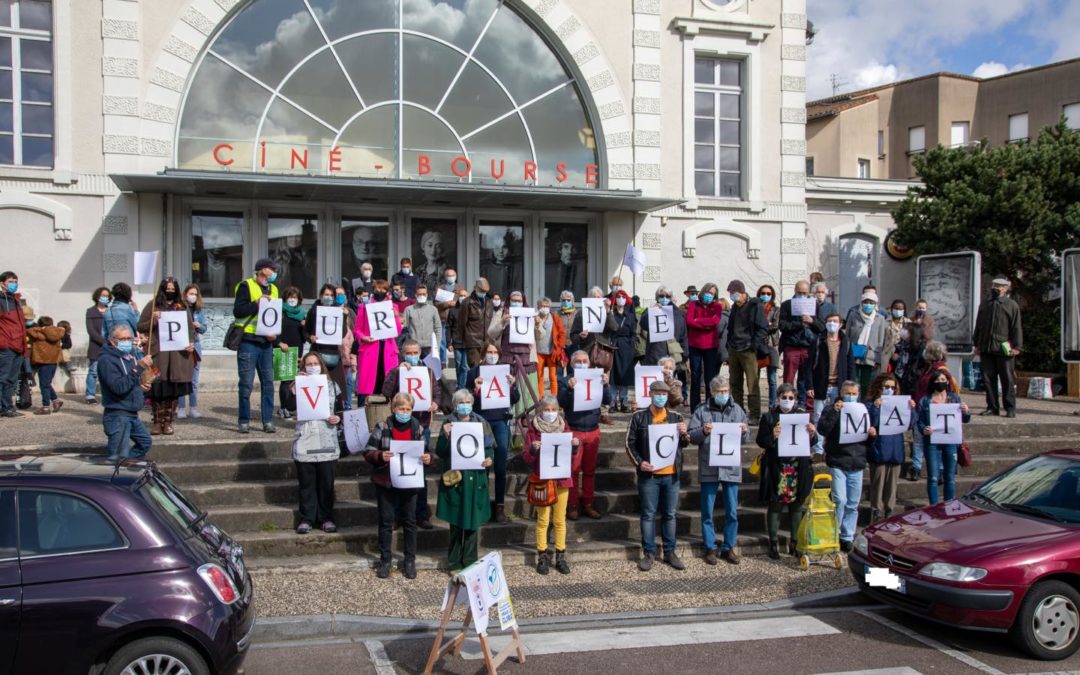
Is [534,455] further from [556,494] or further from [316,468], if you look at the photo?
[316,468]

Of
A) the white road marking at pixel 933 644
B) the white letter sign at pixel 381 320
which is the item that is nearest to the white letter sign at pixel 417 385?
the white letter sign at pixel 381 320

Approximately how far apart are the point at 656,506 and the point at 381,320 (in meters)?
4.17

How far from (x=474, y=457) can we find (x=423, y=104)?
1017 cm

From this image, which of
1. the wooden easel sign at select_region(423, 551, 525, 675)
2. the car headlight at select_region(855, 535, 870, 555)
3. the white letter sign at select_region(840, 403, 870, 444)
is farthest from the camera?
the white letter sign at select_region(840, 403, 870, 444)

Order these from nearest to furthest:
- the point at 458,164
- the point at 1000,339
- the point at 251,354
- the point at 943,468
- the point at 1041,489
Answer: the point at 1041,489, the point at 943,468, the point at 251,354, the point at 1000,339, the point at 458,164

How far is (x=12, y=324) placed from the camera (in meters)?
12.5

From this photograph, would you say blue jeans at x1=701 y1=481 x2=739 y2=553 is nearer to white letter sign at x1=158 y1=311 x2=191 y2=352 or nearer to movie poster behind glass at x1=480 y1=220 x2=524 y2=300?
white letter sign at x1=158 y1=311 x2=191 y2=352

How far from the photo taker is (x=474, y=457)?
8.93 meters

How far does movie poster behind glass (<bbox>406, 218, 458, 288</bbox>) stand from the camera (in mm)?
17828

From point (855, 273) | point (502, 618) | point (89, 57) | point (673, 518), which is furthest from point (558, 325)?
point (855, 273)

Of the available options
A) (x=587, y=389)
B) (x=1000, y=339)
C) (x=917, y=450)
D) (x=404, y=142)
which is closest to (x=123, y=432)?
(x=587, y=389)

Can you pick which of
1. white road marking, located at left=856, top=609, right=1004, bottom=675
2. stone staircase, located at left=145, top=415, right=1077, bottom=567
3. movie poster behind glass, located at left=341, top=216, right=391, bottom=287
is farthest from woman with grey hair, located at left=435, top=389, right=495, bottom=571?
movie poster behind glass, located at left=341, top=216, right=391, bottom=287

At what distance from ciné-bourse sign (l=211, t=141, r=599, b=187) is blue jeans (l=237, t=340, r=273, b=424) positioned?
6013 millimetres

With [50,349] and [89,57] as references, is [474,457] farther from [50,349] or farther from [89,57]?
[89,57]
